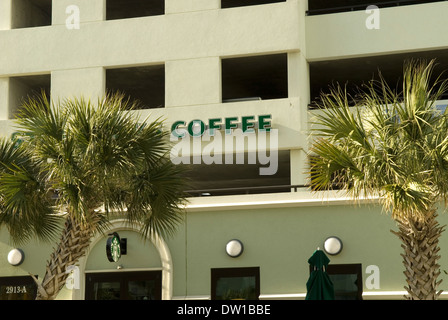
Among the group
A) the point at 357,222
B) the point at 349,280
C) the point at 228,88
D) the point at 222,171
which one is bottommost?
the point at 349,280

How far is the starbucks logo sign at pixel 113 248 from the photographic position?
23.0 metres

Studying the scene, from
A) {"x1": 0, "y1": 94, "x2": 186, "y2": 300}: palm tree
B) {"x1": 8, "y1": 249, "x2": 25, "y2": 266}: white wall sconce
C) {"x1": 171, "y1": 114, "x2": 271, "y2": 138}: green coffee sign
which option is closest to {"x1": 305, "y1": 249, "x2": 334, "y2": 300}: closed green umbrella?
{"x1": 0, "y1": 94, "x2": 186, "y2": 300}: palm tree

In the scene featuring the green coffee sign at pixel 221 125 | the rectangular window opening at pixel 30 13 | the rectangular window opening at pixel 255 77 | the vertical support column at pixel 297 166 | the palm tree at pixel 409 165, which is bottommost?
the palm tree at pixel 409 165

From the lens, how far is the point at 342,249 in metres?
22.3

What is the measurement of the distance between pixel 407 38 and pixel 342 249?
7756mm

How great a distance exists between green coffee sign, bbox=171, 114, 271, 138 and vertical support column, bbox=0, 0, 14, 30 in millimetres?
7363

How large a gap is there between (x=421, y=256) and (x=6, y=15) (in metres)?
18.5

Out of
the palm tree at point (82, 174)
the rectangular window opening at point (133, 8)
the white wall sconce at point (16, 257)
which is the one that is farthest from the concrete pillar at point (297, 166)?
the rectangular window opening at point (133, 8)

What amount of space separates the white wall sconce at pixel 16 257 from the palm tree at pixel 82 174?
498 cm

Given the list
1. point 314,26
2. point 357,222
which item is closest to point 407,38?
point 314,26

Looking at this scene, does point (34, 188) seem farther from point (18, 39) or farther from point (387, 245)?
point (18, 39)

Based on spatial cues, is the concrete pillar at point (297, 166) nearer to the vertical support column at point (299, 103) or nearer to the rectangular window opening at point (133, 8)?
the vertical support column at point (299, 103)

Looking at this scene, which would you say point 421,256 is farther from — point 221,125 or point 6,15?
point 6,15

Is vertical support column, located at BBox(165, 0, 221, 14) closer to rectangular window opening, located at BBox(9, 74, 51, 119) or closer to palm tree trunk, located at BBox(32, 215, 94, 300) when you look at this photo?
rectangular window opening, located at BBox(9, 74, 51, 119)
